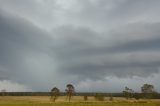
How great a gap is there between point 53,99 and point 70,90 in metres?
15.9

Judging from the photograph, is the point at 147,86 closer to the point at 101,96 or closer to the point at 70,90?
the point at 101,96

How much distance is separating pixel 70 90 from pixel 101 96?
957 inches

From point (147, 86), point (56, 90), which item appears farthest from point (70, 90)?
point (147, 86)

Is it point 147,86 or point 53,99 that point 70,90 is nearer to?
point 53,99

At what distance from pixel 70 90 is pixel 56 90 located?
10822mm

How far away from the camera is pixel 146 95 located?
199 metres

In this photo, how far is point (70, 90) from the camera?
18938 centimetres

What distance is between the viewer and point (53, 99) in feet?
646

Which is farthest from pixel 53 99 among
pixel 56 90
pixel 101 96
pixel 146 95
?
pixel 146 95

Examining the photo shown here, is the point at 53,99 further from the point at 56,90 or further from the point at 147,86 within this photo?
the point at 147,86

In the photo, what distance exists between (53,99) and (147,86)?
213ft

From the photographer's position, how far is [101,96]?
199500 mm

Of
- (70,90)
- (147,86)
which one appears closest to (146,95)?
(147,86)

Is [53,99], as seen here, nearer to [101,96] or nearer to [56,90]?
[56,90]
